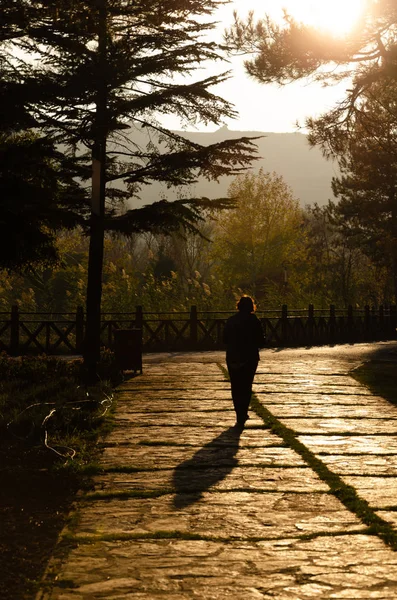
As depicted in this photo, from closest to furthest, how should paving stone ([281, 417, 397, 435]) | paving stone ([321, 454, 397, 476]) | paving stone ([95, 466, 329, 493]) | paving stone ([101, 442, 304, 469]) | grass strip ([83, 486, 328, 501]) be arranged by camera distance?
1. grass strip ([83, 486, 328, 501])
2. paving stone ([95, 466, 329, 493])
3. paving stone ([321, 454, 397, 476])
4. paving stone ([101, 442, 304, 469])
5. paving stone ([281, 417, 397, 435])

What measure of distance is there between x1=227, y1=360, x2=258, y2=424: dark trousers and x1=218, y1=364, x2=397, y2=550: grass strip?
0.38 m

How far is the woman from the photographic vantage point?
36.1ft

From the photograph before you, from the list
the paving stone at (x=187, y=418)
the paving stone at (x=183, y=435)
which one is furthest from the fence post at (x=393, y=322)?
the paving stone at (x=183, y=435)

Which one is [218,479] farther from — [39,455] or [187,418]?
[187,418]

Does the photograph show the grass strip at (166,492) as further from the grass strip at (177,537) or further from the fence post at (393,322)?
the fence post at (393,322)

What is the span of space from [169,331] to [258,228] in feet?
103

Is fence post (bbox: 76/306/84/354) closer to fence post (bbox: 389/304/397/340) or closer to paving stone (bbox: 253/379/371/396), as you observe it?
paving stone (bbox: 253/379/371/396)

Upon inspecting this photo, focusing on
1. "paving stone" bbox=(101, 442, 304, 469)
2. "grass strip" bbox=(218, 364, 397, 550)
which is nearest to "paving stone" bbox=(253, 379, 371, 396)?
"grass strip" bbox=(218, 364, 397, 550)

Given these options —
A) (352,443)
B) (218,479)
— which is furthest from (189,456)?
(352,443)

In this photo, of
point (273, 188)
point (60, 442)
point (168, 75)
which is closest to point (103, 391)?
point (60, 442)

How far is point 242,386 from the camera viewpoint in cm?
1104

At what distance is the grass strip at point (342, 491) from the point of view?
19.1 ft

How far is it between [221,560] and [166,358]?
1791 centimetres

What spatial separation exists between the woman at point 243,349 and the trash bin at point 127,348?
5905 mm
